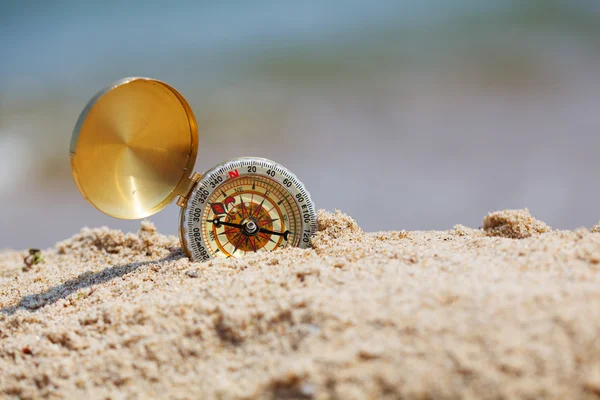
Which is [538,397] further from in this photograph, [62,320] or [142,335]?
[62,320]

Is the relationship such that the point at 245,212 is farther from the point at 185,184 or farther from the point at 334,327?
the point at 334,327

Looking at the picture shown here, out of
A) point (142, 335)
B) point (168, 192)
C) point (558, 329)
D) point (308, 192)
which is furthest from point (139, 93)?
point (558, 329)

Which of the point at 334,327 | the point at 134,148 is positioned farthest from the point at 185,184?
the point at 334,327

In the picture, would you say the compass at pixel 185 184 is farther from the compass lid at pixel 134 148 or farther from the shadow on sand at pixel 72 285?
the shadow on sand at pixel 72 285

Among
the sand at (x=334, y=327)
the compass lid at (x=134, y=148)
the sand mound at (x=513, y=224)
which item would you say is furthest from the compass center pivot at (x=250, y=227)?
the sand mound at (x=513, y=224)

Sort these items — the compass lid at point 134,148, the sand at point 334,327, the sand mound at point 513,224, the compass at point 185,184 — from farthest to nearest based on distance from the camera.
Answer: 1. the sand mound at point 513,224
2. the compass at point 185,184
3. the compass lid at point 134,148
4. the sand at point 334,327

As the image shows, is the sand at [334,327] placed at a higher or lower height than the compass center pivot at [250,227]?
lower
